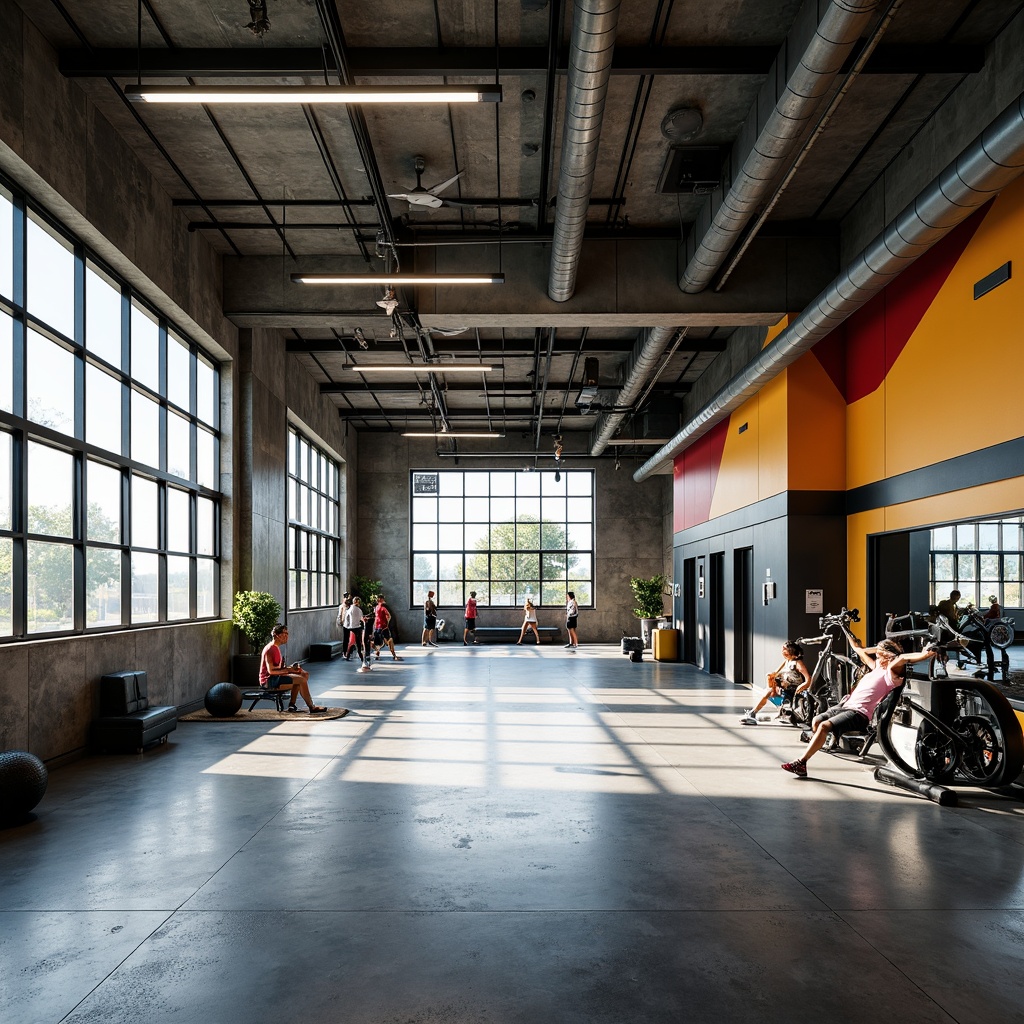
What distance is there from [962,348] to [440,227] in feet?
20.4

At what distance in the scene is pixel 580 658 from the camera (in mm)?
18969

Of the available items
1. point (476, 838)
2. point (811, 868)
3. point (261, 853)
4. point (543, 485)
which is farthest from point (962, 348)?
point (543, 485)

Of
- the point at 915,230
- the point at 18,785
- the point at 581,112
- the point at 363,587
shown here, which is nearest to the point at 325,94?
the point at 581,112

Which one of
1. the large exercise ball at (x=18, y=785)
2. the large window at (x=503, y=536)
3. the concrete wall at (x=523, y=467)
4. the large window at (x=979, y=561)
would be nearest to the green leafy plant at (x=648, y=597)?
the concrete wall at (x=523, y=467)

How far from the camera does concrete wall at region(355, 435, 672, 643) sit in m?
24.3

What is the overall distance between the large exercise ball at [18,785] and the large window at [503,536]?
18.8 m

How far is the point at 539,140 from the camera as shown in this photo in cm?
851

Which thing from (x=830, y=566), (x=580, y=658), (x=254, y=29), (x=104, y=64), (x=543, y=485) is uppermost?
(x=104, y=64)

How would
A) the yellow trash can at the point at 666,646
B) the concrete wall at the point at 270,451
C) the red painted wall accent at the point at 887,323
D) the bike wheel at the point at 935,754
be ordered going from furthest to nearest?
1. the yellow trash can at the point at 666,646
2. the concrete wall at the point at 270,451
3. the red painted wall accent at the point at 887,323
4. the bike wheel at the point at 935,754

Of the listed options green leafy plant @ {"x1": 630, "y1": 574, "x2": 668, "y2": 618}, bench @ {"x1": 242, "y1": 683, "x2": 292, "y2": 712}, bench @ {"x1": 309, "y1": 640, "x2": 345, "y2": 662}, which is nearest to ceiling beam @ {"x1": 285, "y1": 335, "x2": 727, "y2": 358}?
bench @ {"x1": 309, "y1": 640, "x2": 345, "y2": 662}

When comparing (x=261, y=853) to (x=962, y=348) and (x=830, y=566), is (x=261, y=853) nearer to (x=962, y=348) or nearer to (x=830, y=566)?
(x=962, y=348)

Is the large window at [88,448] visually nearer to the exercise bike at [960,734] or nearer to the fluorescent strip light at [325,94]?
the fluorescent strip light at [325,94]

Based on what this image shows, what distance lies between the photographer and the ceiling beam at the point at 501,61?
23.0 feet

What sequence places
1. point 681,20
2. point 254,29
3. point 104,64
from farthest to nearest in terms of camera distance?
point 104,64
point 681,20
point 254,29
